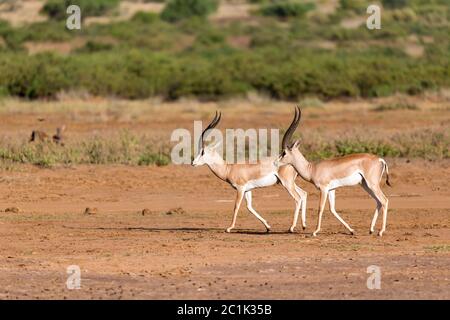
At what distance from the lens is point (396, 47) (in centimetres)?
5519

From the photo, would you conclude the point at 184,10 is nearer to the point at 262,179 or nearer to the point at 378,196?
the point at 262,179

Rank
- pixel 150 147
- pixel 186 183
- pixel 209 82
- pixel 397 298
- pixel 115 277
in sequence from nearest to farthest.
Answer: pixel 397 298
pixel 115 277
pixel 186 183
pixel 150 147
pixel 209 82

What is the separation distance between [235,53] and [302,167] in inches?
1416

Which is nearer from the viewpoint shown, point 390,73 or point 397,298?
point 397,298

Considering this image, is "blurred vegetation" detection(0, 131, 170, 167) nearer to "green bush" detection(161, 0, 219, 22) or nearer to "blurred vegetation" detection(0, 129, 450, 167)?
"blurred vegetation" detection(0, 129, 450, 167)

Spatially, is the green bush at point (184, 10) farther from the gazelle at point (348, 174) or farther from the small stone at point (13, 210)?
the gazelle at point (348, 174)

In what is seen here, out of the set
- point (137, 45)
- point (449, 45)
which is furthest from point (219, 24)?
point (449, 45)

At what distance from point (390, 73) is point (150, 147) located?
18.6 meters

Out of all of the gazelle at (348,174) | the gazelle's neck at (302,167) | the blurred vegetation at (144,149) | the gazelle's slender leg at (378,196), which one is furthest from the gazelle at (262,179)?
the blurred vegetation at (144,149)

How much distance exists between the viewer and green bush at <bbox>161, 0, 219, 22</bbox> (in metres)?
71.2

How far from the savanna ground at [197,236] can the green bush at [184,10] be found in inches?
1624

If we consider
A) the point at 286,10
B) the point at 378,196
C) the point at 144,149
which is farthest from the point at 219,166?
the point at 286,10

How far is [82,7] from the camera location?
72188 mm
